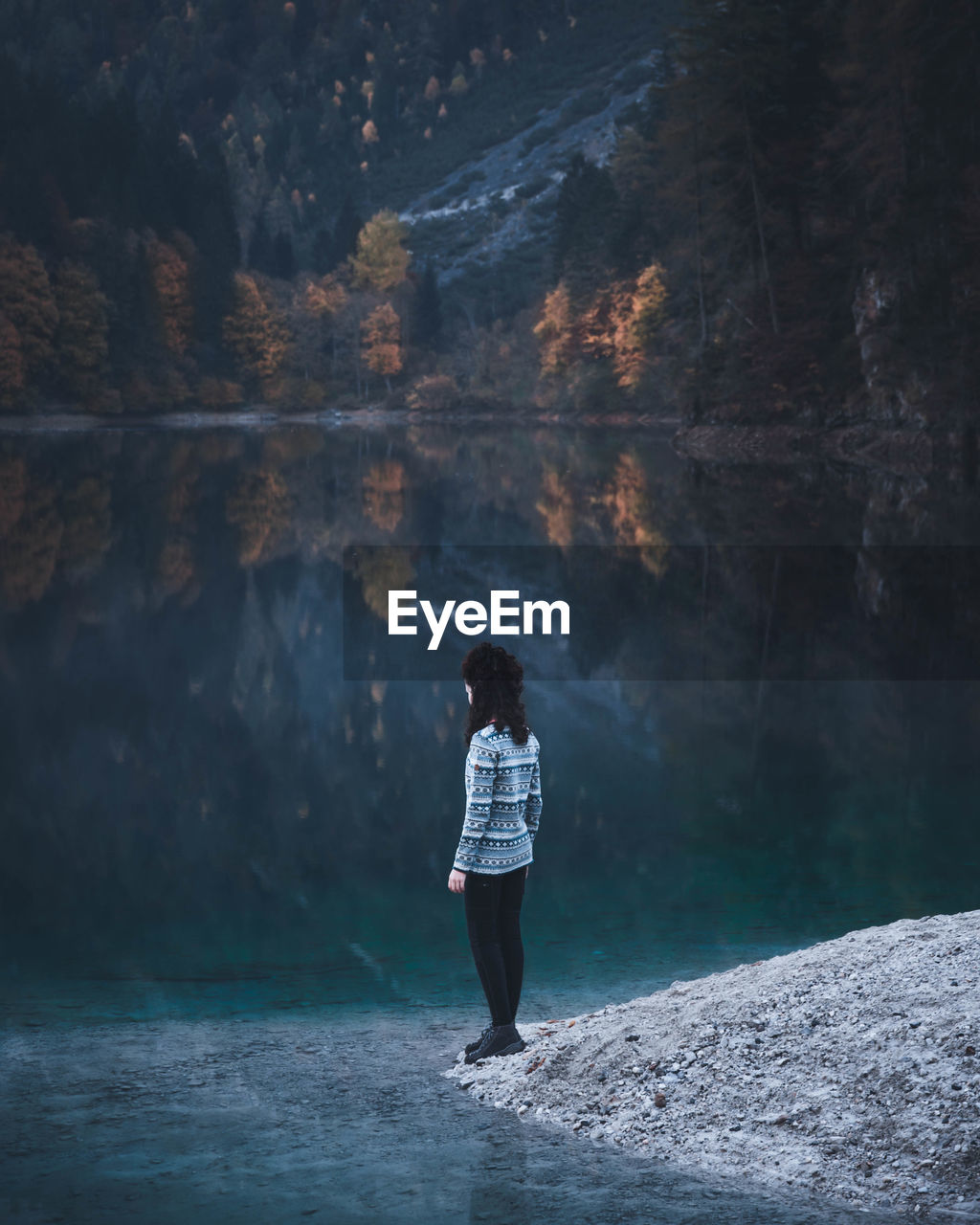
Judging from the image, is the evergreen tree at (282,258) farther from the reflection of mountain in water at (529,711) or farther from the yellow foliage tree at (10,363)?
the reflection of mountain in water at (529,711)

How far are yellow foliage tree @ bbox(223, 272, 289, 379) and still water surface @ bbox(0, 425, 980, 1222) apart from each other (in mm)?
89780

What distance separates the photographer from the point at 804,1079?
549 centimetres

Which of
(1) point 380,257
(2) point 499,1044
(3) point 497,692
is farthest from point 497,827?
(1) point 380,257

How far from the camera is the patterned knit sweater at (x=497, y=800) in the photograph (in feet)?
20.0

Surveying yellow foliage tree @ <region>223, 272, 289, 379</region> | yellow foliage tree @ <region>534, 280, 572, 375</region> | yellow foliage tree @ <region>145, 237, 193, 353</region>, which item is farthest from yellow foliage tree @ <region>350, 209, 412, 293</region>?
yellow foliage tree @ <region>534, 280, 572, 375</region>

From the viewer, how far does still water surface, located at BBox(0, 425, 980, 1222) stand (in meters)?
5.59

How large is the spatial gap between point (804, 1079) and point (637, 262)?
88.7m

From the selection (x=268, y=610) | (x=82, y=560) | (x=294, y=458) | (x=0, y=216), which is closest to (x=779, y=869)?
(x=268, y=610)

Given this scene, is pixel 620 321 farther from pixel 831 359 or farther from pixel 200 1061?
pixel 200 1061

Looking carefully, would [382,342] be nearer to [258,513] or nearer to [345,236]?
[345,236]

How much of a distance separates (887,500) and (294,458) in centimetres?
3130

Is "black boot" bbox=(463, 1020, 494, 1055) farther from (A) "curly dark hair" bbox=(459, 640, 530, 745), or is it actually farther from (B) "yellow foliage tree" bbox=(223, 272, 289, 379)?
(B) "yellow foliage tree" bbox=(223, 272, 289, 379)

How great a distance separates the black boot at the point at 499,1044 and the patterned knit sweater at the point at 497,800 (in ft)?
2.61

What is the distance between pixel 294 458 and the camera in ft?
195
